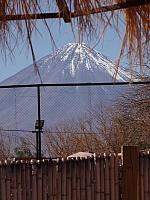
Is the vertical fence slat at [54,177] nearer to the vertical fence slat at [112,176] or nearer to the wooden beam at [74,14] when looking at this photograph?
the vertical fence slat at [112,176]

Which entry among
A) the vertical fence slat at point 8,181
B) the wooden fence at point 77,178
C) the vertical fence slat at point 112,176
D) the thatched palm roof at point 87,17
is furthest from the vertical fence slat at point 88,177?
the thatched palm roof at point 87,17

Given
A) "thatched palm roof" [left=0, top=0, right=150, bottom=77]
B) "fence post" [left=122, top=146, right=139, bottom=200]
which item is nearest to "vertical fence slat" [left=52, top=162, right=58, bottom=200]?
"fence post" [left=122, top=146, right=139, bottom=200]

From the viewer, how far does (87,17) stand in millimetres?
925

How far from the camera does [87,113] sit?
19.0 feet

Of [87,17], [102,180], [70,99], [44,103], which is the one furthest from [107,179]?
[70,99]

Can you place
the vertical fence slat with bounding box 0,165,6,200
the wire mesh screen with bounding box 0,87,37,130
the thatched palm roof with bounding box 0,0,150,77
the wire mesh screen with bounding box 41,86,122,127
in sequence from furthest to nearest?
1. the wire mesh screen with bounding box 41,86,122,127
2. the wire mesh screen with bounding box 0,87,37,130
3. the vertical fence slat with bounding box 0,165,6,200
4. the thatched palm roof with bounding box 0,0,150,77

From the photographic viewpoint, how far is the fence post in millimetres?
2779

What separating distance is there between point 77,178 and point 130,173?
264mm

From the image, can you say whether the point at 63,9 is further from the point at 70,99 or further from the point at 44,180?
the point at 70,99

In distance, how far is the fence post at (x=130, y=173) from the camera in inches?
109

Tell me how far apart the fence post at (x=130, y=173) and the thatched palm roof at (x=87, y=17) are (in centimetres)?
184

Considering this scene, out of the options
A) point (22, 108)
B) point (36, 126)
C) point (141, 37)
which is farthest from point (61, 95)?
point (141, 37)

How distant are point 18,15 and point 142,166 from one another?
2.01 m

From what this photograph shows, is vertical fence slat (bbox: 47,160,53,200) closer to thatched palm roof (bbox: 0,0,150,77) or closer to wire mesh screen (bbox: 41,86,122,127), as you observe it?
wire mesh screen (bbox: 41,86,122,127)
